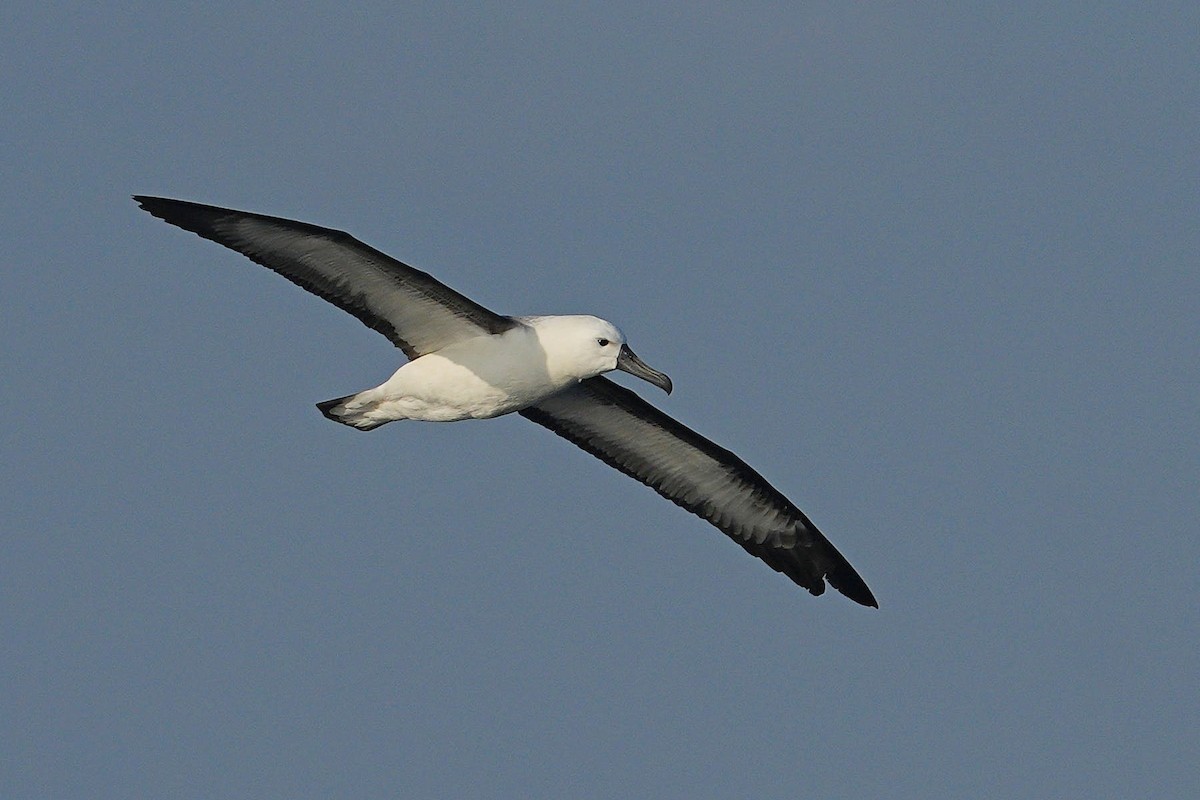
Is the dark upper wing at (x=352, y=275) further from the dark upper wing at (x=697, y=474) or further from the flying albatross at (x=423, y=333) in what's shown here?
the dark upper wing at (x=697, y=474)

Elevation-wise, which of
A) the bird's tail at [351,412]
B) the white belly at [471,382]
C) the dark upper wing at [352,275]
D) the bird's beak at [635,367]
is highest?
the bird's beak at [635,367]

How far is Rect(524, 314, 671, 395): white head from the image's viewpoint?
1689 cm

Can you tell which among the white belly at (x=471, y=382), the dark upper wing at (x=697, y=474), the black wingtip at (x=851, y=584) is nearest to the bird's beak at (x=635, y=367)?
the white belly at (x=471, y=382)

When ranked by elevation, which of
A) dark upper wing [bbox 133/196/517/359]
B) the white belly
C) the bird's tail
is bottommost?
the bird's tail

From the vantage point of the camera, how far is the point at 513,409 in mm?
17266

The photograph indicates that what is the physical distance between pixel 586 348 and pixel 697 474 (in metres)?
3.11

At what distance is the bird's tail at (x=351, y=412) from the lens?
1756 cm

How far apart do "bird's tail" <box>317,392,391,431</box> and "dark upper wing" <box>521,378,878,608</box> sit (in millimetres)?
1776

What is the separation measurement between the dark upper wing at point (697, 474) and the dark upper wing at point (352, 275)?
6.01 feet

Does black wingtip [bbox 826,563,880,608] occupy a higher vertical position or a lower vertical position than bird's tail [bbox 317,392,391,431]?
higher

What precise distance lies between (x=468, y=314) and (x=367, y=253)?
975 mm

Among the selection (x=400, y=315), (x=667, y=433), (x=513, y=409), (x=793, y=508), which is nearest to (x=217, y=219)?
(x=400, y=315)

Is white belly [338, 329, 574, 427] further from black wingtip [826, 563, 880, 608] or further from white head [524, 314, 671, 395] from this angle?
black wingtip [826, 563, 880, 608]

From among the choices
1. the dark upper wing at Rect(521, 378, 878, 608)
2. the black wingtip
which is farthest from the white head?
the black wingtip
